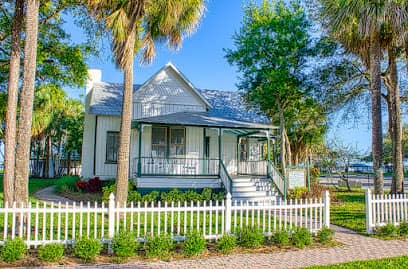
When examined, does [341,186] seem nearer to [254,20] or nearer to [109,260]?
[254,20]

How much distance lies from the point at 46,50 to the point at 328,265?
45.8ft

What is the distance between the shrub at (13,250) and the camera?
262 inches

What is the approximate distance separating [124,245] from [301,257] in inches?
145

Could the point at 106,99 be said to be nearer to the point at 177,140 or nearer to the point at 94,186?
the point at 177,140

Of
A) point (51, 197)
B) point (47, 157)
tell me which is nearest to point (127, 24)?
point (51, 197)

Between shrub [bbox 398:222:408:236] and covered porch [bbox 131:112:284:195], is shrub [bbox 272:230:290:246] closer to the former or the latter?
shrub [bbox 398:222:408:236]

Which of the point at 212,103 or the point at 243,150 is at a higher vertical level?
the point at 212,103

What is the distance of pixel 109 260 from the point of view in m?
7.11

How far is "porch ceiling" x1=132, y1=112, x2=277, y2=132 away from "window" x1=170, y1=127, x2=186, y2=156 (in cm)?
95

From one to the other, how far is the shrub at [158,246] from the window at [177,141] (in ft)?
38.3

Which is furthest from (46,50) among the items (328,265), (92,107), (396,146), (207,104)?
(396,146)

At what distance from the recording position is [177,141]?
63.3 ft

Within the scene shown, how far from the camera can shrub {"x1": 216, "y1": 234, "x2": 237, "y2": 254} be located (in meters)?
7.88

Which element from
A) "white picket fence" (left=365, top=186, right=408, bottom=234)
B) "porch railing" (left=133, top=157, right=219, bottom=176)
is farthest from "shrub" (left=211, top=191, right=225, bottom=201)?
"white picket fence" (left=365, top=186, right=408, bottom=234)
